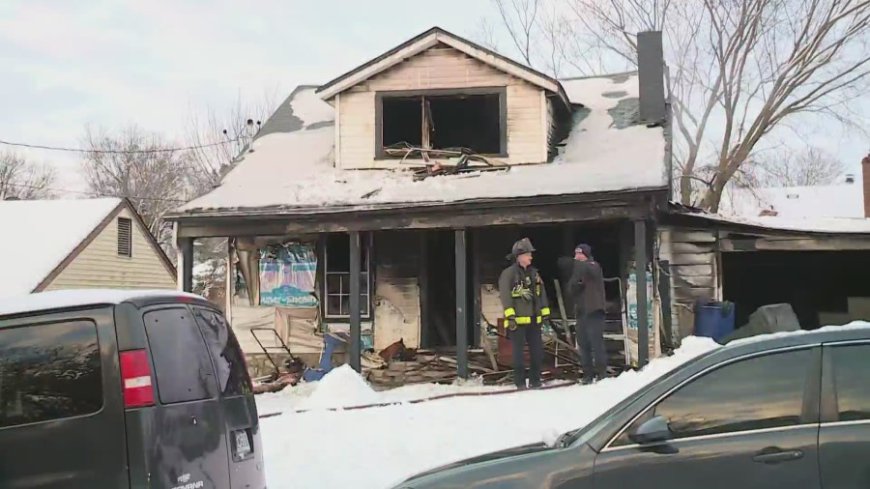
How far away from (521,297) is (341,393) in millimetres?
2536

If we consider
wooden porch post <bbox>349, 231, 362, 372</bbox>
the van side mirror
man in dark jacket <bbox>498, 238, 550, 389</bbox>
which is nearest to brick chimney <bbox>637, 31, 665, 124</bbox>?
man in dark jacket <bbox>498, 238, 550, 389</bbox>

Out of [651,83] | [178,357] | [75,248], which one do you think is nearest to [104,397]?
[178,357]

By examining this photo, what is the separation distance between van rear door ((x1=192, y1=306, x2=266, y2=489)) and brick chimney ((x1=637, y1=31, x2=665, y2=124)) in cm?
1105

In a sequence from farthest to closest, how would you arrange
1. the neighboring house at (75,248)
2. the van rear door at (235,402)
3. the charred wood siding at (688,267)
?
the neighboring house at (75,248)
the charred wood siding at (688,267)
the van rear door at (235,402)

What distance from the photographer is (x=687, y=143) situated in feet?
104

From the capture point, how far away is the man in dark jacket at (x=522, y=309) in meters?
10.8

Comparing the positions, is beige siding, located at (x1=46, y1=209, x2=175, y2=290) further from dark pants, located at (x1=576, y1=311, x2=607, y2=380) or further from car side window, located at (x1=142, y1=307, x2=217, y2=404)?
car side window, located at (x1=142, y1=307, x2=217, y2=404)

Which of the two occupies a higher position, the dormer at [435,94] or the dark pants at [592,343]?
the dormer at [435,94]

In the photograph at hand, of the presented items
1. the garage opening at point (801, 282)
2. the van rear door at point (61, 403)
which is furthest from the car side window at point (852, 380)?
the garage opening at point (801, 282)

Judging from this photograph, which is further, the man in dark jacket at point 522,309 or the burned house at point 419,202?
the burned house at point 419,202

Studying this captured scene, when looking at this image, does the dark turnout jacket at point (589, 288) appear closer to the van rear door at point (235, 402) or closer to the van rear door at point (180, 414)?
the van rear door at point (235, 402)

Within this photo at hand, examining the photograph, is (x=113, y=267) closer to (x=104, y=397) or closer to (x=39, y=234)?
(x=39, y=234)

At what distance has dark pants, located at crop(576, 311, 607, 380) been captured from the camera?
35.2 ft

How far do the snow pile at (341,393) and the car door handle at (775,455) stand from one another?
22.5 feet
